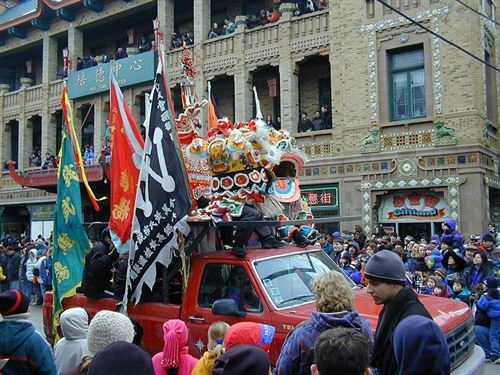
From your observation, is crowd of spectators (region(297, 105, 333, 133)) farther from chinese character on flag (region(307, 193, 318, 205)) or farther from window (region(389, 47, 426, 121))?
window (region(389, 47, 426, 121))

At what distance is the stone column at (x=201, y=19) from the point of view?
796 inches

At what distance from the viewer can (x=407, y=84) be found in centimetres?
1579

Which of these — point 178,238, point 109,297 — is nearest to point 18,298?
point 178,238

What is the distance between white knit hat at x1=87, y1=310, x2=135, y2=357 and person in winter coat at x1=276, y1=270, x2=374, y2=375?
3.25 feet

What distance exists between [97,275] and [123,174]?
1.32 meters

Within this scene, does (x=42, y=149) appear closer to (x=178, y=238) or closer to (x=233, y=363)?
(x=178, y=238)

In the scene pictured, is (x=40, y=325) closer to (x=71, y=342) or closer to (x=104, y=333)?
(x=71, y=342)

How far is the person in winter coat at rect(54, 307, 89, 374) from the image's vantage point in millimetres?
4082

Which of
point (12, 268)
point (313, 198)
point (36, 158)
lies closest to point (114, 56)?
point (36, 158)

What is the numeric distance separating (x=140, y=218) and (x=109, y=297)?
1.32 metres

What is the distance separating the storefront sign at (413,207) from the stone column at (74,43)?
53.9 feet

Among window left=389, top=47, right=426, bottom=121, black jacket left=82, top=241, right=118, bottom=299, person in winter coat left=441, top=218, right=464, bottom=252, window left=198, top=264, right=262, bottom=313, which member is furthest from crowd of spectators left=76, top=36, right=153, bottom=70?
window left=198, top=264, right=262, bottom=313

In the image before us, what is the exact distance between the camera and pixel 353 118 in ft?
53.3

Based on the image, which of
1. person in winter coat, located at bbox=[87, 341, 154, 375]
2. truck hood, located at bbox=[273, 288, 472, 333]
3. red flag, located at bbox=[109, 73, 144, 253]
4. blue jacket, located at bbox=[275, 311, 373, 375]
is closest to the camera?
person in winter coat, located at bbox=[87, 341, 154, 375]
